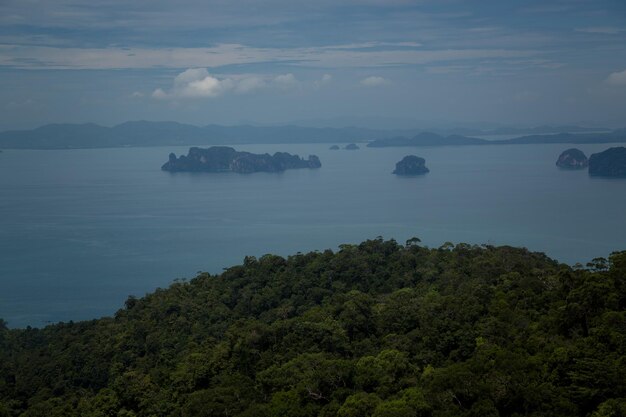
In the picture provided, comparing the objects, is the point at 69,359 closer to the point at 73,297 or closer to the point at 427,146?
the point at 73,297

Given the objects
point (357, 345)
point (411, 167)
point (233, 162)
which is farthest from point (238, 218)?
point (233, 162)

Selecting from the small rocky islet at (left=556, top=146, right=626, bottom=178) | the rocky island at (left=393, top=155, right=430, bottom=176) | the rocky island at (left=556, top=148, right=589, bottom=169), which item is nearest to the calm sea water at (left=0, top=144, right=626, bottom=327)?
the rocky island at (left=556, top=148, right=589, bottom=169)

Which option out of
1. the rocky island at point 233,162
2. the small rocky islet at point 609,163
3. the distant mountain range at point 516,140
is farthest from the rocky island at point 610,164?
the rocky island at point 233,162

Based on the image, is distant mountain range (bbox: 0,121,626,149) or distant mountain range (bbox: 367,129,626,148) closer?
distant mountain range (bbox: 367,129,626,148)

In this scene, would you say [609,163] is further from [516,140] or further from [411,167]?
[516,140]

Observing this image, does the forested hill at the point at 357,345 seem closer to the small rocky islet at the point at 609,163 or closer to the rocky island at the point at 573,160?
the small rocky islet at the point at 609,163

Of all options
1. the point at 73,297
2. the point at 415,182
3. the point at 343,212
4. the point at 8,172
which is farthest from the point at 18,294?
the point at 8,172

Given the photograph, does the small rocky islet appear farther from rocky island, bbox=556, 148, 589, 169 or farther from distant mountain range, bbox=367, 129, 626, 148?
distant mountain range, bbox=367, 129, 626, 148
